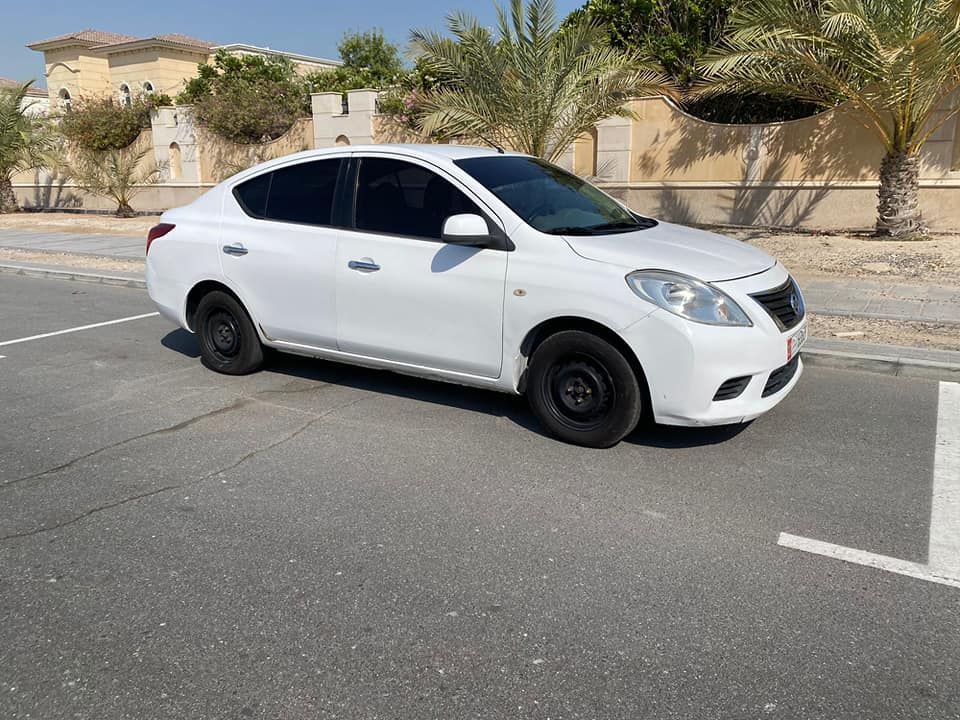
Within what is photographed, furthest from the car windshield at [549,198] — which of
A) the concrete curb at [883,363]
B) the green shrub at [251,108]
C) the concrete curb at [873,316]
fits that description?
the green shrub at [251,108]

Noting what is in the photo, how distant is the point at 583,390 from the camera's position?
4953 mm

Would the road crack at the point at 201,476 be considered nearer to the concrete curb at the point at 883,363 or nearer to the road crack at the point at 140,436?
the road crack at the point at 140,436

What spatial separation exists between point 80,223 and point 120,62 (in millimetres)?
25386

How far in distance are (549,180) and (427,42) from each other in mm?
7835

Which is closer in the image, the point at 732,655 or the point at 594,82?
the point at 732,655

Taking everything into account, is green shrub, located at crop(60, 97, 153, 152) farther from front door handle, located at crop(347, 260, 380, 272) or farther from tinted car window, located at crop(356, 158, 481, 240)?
front door handle, located at crop(347, 260, 380, 272)

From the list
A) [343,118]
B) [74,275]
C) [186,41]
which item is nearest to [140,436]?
[74,275]

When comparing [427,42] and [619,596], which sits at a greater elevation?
[427,42]

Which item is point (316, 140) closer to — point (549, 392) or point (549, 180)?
point (549, 180)

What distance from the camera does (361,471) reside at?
188 inches

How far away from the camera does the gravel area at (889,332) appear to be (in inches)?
286

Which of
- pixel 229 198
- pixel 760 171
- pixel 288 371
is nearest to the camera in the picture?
pixel 229 198

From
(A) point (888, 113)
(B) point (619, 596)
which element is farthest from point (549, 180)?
(A) point (888, 113)

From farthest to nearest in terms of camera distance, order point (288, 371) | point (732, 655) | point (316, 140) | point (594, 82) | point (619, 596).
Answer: point (316, 140)
point (594, 82)
point (288, 371)
point (619, 596)
point (732, 655)
